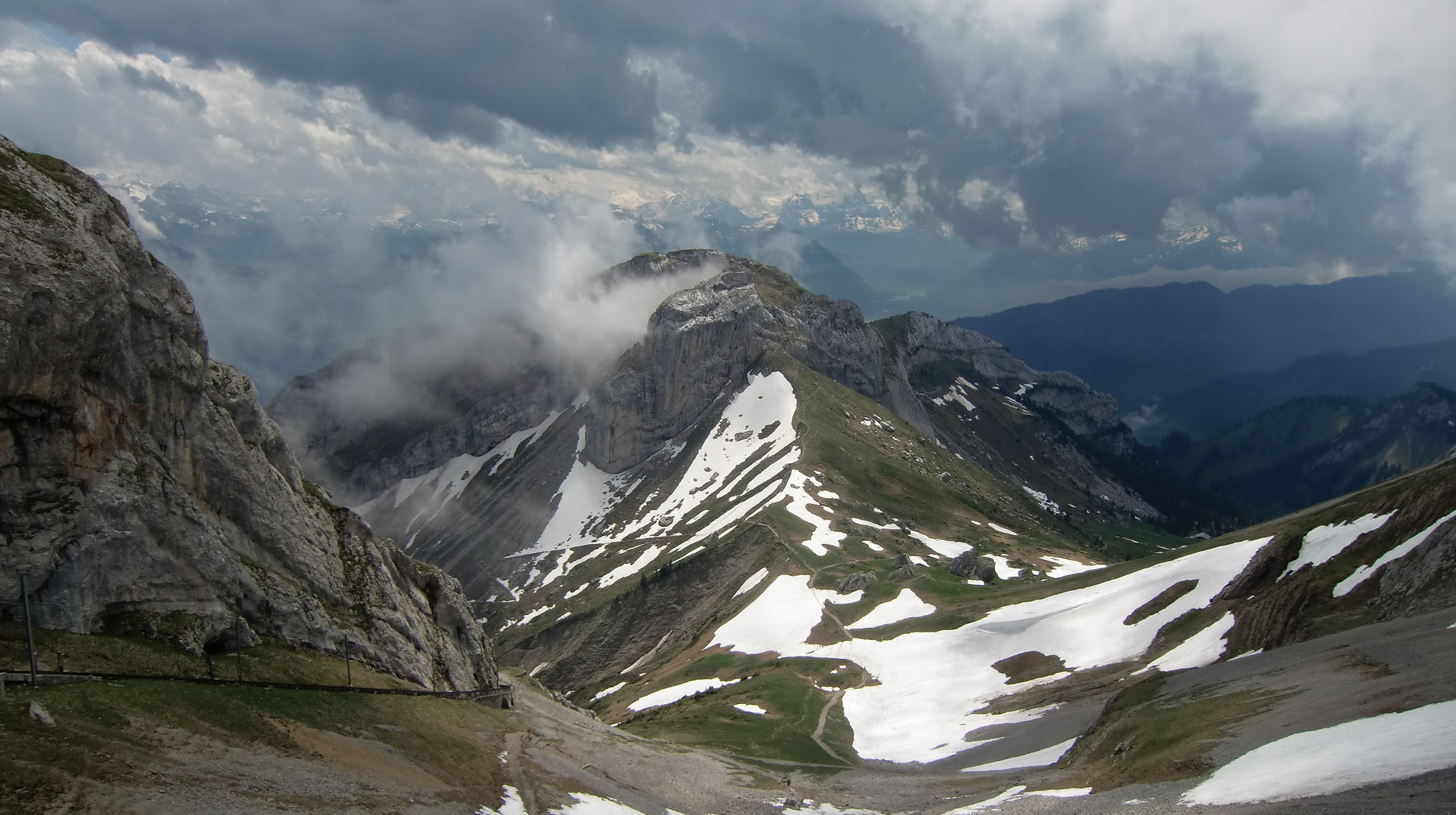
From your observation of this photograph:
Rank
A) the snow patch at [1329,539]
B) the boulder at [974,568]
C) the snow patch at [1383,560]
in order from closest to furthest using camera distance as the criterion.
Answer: the snow patch at [1383,560] → the snow patch at [1329,539] → the boulder at [974,568]

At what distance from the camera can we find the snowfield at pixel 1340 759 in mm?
26656

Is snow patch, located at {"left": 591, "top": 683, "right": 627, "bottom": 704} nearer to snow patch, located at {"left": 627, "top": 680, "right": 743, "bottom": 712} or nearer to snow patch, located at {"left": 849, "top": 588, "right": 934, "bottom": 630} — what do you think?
snow patch, located at {"left": 627, "top": 680, "right": 743, "bottom": 712}

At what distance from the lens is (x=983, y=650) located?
8056cm

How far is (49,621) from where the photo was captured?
35.5 m

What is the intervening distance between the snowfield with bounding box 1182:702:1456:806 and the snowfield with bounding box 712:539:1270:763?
3032cm

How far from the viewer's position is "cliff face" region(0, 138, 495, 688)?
36188 millimetres

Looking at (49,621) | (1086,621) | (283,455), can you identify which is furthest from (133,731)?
(1086,621)

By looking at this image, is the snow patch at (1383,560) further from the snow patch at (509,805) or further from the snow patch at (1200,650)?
the snow patch at (509,805)

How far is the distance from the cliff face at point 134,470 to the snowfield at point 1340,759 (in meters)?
42.9

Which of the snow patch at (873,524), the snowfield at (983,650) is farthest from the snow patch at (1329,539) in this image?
the snow patch at (873,524)

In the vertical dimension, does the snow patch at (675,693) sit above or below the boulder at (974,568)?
below

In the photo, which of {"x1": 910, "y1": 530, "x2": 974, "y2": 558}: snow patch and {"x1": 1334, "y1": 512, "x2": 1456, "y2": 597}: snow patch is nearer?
{"x1": 1334, "y1": 512, "x2": 1456, "y2": 597}: snow patch

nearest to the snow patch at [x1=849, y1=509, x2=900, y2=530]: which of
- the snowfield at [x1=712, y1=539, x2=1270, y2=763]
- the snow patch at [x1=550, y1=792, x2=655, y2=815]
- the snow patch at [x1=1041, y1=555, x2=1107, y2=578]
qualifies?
the snow patch at [x1=1041, y1=555, x2=1107, y2=578]

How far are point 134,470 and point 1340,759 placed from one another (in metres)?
52.1
